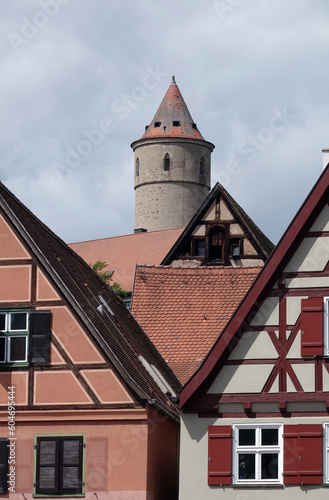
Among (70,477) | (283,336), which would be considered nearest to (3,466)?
(70,477)

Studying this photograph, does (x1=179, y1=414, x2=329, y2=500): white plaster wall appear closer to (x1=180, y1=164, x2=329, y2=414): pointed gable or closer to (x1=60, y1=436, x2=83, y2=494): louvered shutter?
(x1=180, y1=164, x2=329, y2=414): pointed gable

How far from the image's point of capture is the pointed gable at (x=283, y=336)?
2294 centimetres

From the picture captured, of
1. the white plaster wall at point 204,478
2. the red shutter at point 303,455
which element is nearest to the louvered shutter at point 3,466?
the white plaster wall at point 204,478

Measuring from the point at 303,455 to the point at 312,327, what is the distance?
2081mm

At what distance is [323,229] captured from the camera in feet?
76.5

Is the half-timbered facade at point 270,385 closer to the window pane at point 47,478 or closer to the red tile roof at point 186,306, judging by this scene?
the window pane at point 47,478

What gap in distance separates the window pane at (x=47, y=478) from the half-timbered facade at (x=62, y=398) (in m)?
0.02

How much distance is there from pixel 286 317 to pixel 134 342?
544 cm

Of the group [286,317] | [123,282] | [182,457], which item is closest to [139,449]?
[182,457]

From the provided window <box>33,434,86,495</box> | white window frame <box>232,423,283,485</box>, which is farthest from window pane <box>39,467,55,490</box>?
white window frame <box>232,423,283,485</box>

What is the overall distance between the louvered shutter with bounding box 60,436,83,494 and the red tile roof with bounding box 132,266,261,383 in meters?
6.90

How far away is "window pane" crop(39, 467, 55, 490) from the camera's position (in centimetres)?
2377

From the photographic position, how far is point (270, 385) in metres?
23.0

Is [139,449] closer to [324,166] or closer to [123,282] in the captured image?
[324,166]
